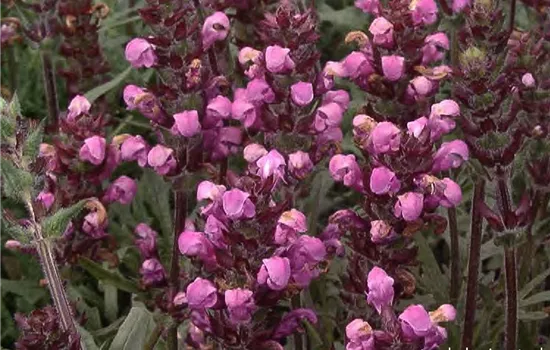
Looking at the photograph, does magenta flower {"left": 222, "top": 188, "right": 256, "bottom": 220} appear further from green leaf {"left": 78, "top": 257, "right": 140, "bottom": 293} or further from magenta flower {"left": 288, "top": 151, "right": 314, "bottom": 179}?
green leaf {"left": 78, "top": 257, "right": 140, "bottom": 293}

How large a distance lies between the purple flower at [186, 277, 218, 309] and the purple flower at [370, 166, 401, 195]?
0.38 meters

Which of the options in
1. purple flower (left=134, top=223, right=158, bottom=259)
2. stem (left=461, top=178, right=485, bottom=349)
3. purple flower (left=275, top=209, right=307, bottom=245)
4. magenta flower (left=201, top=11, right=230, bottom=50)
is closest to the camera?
purple flower (left=275, top=209, right=307, bottom=245)

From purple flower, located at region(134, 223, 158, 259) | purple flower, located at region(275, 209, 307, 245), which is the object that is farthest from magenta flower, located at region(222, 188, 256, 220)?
purple flower, located at region(134, 223, 158, 259)

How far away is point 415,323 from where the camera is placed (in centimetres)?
208

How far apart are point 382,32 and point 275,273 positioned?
67 centimetres

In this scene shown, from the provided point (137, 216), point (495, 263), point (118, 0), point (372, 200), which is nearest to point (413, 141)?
point (372, 200)

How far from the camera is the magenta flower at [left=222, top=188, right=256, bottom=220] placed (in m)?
2.04

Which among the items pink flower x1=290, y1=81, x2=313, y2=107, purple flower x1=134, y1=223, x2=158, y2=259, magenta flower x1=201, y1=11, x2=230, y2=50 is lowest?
purple flower x1=134, y1=223, x2=158, y2=259

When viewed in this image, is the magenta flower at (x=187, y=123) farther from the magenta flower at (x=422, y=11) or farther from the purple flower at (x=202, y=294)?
the magenta flower at (x=422, y=11)

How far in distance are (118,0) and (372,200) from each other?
2185 millimetres

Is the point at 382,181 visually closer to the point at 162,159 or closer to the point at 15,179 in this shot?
the point at 162,159

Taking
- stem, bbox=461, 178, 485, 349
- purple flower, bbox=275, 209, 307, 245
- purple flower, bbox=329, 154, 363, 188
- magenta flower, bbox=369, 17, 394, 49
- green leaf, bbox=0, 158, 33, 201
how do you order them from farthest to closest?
stem, bbox=461, 178, 485, 349 → magenta flower, bbox=369, 17, 394, 49 → purple flower, bbox=329, 154, 363, 188 → purple flower, bbox=275, 209, 307, 245 → green leaf, bbox=0, 158, 33, 201

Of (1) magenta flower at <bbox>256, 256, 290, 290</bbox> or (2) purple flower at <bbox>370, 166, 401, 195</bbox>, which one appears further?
(2) purple flower at <bbox>370, 166, 401, 195</bbox>

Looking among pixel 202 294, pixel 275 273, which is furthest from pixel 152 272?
pixel 275 273
